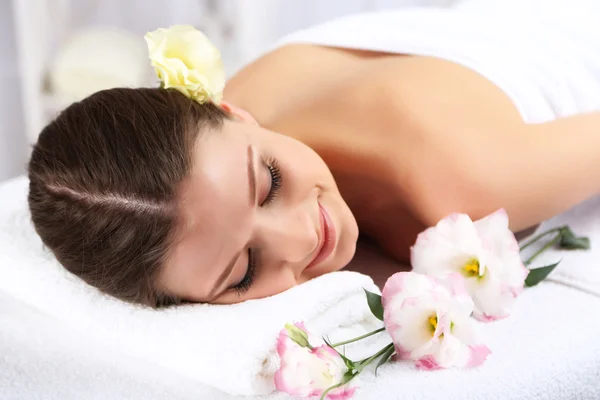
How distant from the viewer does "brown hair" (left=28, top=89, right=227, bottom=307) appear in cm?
85

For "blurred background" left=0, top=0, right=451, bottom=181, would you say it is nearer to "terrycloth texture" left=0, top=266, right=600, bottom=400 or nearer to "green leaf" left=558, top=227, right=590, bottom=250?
"green leaf" left=558, top=227, right=590, bottom=250

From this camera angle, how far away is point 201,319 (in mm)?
852

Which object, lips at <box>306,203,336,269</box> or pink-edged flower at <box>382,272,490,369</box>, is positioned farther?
lips at <box>306,203,336,269</box>

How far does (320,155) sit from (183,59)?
26 cm

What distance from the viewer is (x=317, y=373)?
712 millimetres

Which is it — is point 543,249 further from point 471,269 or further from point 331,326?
point 331,326

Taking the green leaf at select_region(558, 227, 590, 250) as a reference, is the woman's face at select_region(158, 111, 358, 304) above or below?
above

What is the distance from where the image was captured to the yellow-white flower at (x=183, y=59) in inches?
38.4

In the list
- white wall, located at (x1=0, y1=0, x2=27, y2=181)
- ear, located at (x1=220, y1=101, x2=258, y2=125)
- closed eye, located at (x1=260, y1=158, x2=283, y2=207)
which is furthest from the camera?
white wall, located at (x1=0, y1=0, x2=27, y2=181)

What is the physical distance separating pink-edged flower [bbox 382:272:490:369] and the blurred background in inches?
52.2

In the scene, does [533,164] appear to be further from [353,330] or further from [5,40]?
[5,40]

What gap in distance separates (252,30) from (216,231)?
1.29 meters

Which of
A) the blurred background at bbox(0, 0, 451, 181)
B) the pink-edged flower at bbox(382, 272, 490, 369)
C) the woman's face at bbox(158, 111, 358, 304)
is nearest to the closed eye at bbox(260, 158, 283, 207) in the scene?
the woman's face at bbox(158, 111, 358, 304)

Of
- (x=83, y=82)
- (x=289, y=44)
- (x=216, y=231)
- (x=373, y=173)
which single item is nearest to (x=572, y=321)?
(x=373, y=173)
